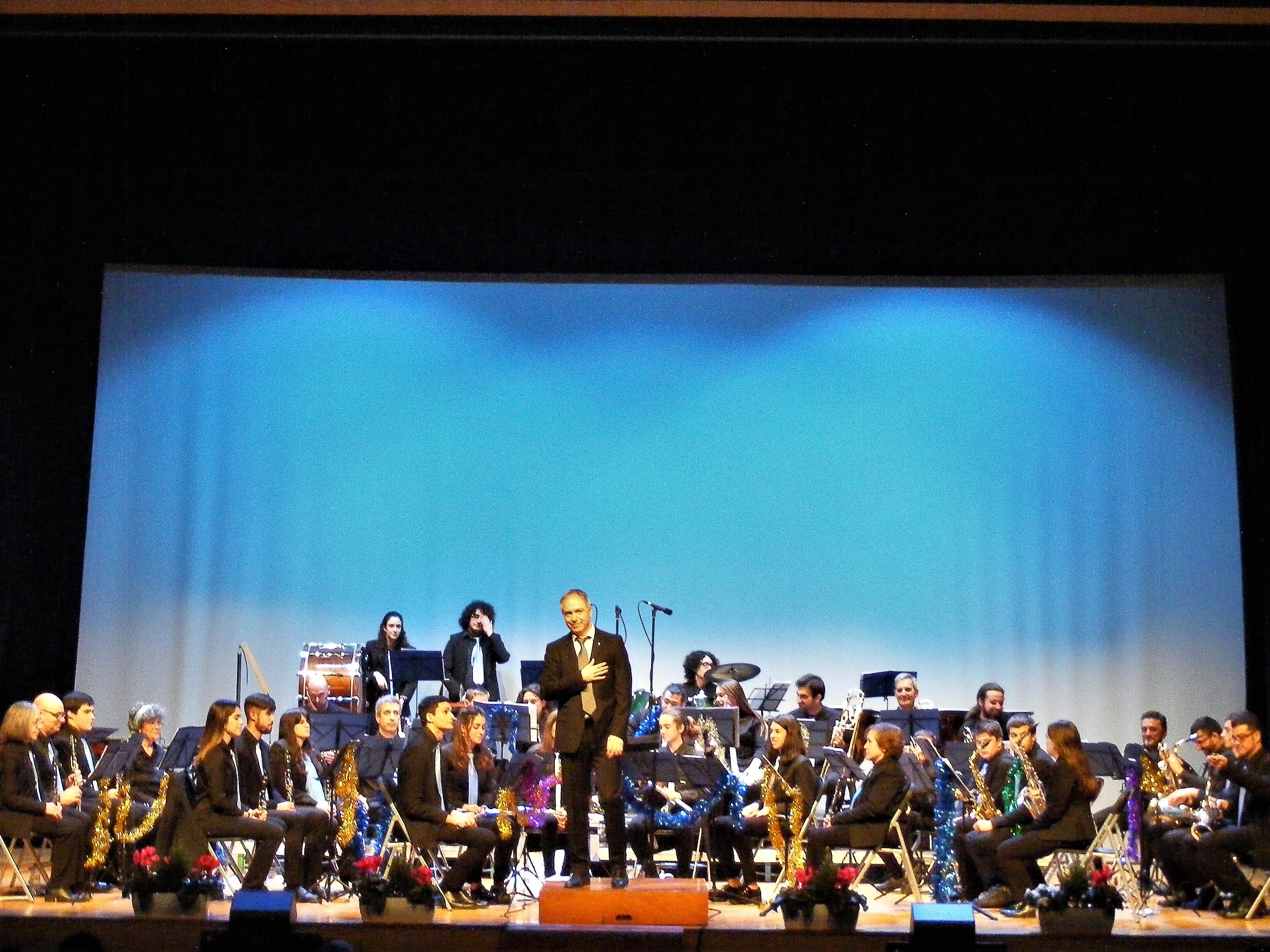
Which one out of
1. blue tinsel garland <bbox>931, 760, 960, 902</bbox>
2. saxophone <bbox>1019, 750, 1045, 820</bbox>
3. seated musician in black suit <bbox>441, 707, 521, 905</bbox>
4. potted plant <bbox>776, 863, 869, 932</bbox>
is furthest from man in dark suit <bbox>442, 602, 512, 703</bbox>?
saxophone <bbox>1019, 750, 1045, 820</bbox>

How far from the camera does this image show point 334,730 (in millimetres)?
8094

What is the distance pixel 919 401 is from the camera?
1092cm

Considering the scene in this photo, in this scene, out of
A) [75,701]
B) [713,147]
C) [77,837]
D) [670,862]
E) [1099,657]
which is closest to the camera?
[77,837]

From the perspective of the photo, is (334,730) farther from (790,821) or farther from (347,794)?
(790,821)

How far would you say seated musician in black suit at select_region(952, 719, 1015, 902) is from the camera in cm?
775

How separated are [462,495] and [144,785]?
335 centimetres

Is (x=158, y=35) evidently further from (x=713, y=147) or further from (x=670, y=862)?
(x=670, y=862)

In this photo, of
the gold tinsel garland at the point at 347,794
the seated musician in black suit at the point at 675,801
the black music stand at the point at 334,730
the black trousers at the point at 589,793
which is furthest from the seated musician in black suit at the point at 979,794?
the black music stand at the point at 334,730

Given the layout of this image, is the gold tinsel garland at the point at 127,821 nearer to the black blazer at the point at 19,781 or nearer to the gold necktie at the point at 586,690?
the black blazer at the point at 19,781

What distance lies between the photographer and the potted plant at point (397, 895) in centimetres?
693

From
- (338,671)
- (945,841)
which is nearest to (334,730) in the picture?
(338,671)

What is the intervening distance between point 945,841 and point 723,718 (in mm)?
1307

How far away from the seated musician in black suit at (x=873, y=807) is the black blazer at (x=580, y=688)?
140cm

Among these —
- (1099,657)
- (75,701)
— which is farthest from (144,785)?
(1099,657)
